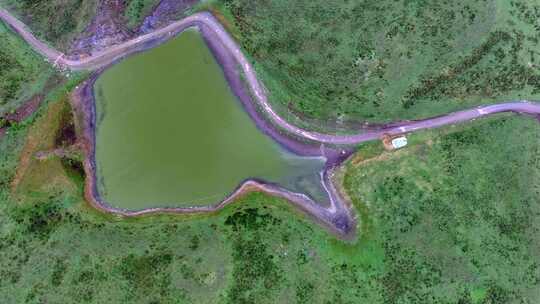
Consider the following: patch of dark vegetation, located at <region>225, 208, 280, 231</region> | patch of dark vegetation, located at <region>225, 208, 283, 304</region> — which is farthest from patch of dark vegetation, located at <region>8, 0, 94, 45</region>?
patch of dark vegetation, located at <region>225, 208, 283, 304</region>

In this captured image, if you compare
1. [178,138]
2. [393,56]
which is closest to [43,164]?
[178,138]

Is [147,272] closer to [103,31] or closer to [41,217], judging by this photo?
[41,217]

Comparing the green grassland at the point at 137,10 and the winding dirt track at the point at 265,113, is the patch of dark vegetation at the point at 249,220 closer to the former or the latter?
the winding dirt track at the point at 265,113

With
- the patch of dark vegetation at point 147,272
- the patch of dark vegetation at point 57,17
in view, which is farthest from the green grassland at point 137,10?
the patch of dark vegetation at point 147,272

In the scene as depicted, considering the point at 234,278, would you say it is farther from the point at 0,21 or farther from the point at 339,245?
the point at 0,21

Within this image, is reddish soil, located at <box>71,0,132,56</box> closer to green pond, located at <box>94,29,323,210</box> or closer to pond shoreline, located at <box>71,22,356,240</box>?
pond shoreline, located at <box>71,22,356,240</box>

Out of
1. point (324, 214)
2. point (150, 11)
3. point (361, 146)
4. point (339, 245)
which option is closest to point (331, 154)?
point (361, 146)
